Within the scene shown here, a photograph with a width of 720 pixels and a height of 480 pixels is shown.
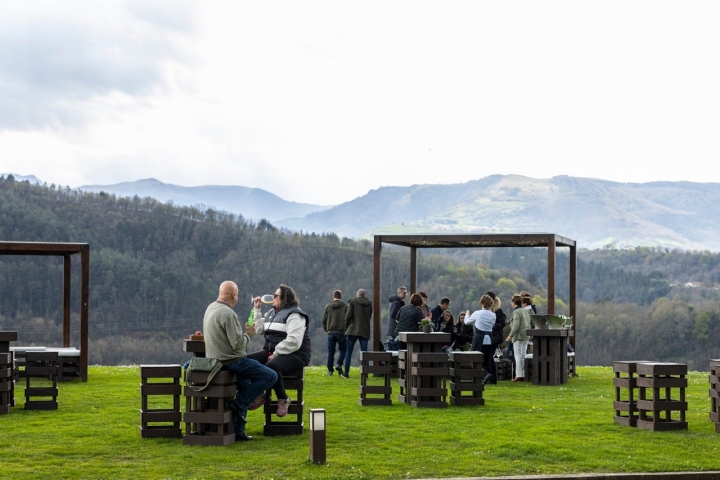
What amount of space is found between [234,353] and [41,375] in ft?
15.5

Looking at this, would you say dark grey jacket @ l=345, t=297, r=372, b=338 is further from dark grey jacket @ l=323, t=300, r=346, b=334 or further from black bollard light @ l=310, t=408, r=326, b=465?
black bollard light @ l=310, t=408, r=326, b=465

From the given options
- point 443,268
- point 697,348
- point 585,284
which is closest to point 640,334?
point 697,348

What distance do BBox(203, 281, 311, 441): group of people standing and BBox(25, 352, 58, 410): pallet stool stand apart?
3356mm

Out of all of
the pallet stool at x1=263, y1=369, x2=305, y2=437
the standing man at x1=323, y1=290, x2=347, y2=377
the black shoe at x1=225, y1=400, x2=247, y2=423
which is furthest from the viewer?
the standing man at x1=323, y1=290, x2=347, y2=377

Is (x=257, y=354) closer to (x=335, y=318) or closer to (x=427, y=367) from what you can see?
(x=427, y=367)

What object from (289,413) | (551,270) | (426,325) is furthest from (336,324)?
(289,413)

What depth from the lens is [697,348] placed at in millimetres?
67375

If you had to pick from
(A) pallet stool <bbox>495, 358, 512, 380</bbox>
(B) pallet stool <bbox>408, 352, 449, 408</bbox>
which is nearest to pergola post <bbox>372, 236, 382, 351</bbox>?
(A) pallet stool <bbox>495, 358, 512, 380</bbox>

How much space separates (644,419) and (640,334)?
61.9 m

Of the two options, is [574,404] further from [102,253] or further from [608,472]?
[102,253]

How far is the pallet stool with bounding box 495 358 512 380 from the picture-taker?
17.4 m

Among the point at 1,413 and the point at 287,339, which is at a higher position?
the point at 287,339

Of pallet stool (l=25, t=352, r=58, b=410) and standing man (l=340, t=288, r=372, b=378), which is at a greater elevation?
standing man (l=340, t=288, r=372, b=378)

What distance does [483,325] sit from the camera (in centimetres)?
1560
